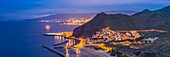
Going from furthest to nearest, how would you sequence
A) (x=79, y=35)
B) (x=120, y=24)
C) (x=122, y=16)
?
(x=122, y=16) → (x=120, y=24) → (x=79, y=35)

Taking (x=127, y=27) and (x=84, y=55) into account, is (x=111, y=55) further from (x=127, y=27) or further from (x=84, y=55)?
(x=127, y=27)

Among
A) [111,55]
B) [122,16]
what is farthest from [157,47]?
[122,16]

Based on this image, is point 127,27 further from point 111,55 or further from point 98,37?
point 111,55

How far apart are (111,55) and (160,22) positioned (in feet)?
180

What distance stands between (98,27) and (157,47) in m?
49.0

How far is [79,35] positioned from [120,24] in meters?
15.0

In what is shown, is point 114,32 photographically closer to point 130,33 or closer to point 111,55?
point 130,33

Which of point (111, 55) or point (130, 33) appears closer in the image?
point (111, 55)

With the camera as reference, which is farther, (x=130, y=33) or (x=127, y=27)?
(x=127, y=27)

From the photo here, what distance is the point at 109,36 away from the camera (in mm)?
96375

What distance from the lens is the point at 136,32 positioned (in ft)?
334

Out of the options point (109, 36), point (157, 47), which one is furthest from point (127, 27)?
point (157, 47)

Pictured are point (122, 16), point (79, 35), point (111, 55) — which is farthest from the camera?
point (122, 16)

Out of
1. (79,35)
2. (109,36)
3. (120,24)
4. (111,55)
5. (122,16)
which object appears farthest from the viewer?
(122,16)
